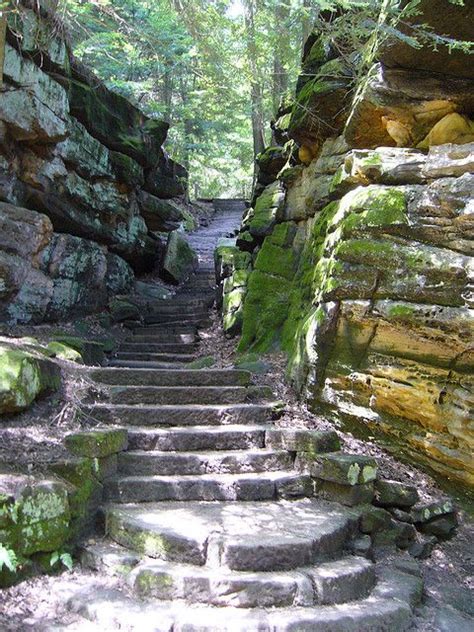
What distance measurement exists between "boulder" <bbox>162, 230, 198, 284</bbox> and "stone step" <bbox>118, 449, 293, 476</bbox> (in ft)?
34.1

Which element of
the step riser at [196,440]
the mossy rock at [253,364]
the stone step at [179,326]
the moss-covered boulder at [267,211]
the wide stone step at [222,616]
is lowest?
the wide stone step at [222,616]

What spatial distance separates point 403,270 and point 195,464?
309 cm

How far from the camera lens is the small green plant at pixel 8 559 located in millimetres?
3402

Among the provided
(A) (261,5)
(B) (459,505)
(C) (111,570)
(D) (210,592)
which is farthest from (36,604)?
(A) (261,5)

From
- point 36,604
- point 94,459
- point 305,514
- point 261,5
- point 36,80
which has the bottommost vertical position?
point 36,604

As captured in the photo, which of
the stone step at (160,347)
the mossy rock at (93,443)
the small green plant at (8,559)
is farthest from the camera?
the stone step at (160,347)

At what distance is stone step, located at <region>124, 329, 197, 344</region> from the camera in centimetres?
1083

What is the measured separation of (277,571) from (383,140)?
5.83 meters

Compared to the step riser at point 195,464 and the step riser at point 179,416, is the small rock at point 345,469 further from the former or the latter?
the step riser at point 179,416

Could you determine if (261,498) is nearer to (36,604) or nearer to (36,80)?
(36,604)

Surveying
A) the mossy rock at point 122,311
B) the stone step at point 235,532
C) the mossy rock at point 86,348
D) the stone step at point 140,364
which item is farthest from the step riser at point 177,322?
the stone step at point 235,532

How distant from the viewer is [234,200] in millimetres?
27438

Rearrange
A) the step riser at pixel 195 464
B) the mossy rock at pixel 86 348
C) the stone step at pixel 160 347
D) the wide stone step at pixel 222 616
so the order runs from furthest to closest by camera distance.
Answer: the stone step at pixel 160 347 → the mossy rock at pixel 86 348 → the step riser at pixel 195 464 → the wide stone step at pixel 222 616

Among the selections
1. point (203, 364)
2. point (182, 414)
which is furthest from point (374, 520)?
point (203, 364)
